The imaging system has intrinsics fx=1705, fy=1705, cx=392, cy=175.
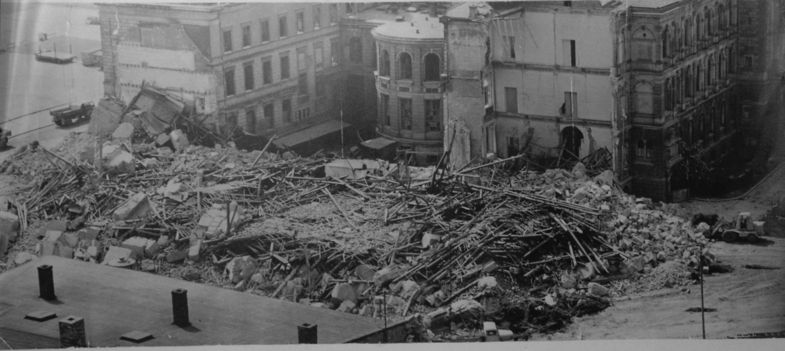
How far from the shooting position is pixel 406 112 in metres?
21.7

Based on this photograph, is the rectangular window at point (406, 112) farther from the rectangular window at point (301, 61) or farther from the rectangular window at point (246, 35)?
the rectangular window at point (246, 35)

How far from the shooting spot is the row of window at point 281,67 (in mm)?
21484

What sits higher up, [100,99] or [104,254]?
[100,99]

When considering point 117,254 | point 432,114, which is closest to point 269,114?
point 432,114

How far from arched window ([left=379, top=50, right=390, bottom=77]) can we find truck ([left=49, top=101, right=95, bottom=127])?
3704 millimetres

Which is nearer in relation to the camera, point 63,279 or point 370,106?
point 63,279

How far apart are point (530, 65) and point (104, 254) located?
577 centimetres

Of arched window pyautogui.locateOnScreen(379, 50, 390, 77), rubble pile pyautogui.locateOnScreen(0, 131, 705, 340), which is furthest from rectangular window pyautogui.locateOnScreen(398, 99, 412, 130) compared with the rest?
rubble pile pyautogui.locateOnScreen(0, 131, 705, 340)

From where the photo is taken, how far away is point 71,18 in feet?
68.6

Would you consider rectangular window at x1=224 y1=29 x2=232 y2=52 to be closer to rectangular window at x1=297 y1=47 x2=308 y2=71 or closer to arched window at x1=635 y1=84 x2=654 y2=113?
rectangular window at x1=297 y1=47 x2=308 y2=71

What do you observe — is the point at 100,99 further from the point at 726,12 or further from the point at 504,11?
the point at 726,12

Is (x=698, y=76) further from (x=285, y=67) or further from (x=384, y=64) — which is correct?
(x=285, y=67)

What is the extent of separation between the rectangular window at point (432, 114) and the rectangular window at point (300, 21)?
183cm

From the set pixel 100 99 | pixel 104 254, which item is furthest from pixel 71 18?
pixel 104 254
